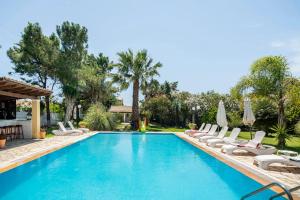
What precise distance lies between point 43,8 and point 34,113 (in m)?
7.01

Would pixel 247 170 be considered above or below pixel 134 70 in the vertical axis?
below

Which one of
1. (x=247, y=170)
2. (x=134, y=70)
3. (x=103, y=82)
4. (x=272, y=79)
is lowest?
(x=247, y=170)

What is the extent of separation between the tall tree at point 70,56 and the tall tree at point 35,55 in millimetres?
883

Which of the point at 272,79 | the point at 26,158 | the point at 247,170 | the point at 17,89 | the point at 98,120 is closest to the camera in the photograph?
the point at 247,170

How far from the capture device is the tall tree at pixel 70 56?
30044 millimetres

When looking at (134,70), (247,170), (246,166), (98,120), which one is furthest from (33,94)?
(247,170)

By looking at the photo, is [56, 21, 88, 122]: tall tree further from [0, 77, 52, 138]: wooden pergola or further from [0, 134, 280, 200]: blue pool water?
[0, 134, 280, 200]: blue pool water

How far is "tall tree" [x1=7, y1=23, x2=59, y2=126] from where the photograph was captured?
93.5 ft

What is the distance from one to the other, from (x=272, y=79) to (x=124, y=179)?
12506 mm

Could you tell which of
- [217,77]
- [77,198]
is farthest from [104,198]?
[217,77]

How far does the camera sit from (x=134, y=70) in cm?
2648

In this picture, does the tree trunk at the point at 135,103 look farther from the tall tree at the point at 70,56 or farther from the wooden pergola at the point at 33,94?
the wooden pergola at the point at 33,94

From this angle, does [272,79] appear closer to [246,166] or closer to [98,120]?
[246,166]

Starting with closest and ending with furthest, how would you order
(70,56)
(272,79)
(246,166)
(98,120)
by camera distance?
(246,166) → (272,79) → (98,120) → (70,56)
